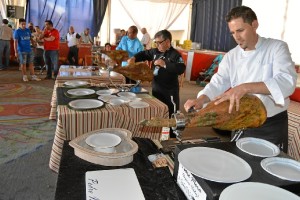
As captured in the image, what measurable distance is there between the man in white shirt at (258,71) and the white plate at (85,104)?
2.69ft

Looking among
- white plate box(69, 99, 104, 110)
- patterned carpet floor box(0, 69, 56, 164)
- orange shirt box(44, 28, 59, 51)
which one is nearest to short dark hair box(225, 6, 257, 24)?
white plate box(69, 99, 104, 110)

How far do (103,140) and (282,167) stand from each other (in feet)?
2.12

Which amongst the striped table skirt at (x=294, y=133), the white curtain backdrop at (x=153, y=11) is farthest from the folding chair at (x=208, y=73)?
the striped table skirt at (x=294, y=133)

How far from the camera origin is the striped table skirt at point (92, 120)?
5.50 ft

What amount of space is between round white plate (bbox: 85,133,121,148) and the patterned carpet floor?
1624 millimetres

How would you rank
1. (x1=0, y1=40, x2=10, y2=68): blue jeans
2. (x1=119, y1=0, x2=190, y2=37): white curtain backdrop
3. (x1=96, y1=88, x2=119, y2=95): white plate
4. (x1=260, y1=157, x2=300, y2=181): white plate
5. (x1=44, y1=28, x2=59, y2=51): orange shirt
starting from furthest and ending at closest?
(x1=119, y1=0, x2=190, y2=37): white curtain backdrop → (x1=0, y1=40, x2=10, y2=68): blue jeans → (x1=44, y1=28, x2=59, y2=51): orange shirt → (x1=96, y1=88, x2=119, y2=95): white plate → (x1=260, y1=157, x2=300, y2=181): white plate

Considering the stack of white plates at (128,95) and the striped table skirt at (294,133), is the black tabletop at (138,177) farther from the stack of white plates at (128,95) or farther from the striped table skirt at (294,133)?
the striped table skirt at (294,133)

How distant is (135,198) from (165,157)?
1.04ft

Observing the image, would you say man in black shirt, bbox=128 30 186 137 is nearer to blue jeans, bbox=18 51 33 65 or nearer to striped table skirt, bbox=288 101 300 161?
striped table skirt, bbox=288 101 300 161

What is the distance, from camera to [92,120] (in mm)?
1732

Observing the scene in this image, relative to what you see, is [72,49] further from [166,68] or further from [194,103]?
[194,103]

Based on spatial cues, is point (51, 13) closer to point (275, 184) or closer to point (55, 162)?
point (55, 162)

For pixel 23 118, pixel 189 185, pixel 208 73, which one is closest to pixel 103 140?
pixel 189 185

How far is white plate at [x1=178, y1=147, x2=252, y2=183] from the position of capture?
728 millimetres
